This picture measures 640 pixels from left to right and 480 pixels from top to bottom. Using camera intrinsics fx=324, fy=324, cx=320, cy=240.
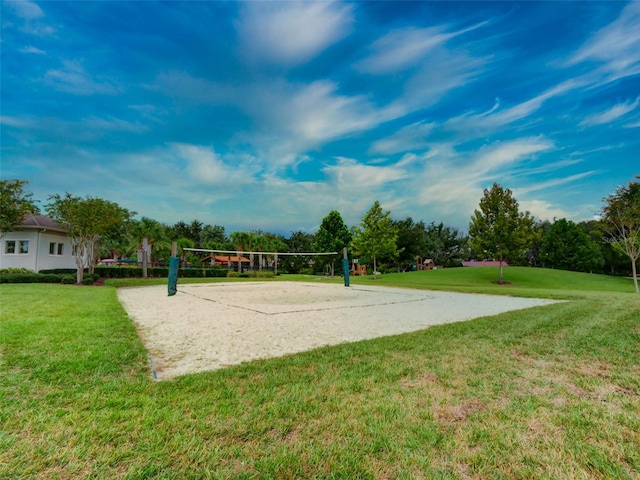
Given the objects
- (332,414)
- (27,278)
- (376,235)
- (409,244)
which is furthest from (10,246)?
(409,244)

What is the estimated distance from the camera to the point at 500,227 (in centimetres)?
2653

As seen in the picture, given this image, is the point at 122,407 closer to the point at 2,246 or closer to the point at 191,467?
the point at 191,467

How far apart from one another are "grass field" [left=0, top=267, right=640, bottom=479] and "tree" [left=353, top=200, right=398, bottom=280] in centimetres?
2327

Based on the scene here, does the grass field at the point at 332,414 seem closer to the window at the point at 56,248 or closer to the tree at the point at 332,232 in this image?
the window at the point at 56,248

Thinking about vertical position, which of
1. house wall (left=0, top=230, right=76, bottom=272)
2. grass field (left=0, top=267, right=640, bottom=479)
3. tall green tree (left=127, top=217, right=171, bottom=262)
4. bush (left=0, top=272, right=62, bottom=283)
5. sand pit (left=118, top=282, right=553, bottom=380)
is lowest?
sand pit (left=118, top=282, right=553, bottom=380)

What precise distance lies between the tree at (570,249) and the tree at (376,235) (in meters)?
26.9

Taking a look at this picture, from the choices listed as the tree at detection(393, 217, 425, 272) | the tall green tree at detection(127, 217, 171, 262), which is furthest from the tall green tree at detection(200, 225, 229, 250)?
the tree at detection(393, 217, 425, 272)

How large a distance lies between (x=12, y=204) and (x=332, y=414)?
28.3 meters

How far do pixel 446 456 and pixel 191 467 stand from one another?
1.65m

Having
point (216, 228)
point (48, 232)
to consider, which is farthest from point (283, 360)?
point (216, 228)

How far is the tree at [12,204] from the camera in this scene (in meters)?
21.3

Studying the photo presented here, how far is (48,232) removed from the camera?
86.1ft

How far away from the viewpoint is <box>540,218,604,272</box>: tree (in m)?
39.5

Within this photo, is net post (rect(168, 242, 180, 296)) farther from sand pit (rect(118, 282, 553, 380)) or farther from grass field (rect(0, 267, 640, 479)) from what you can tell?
grass field (rect(0, 267, 640, 479))
